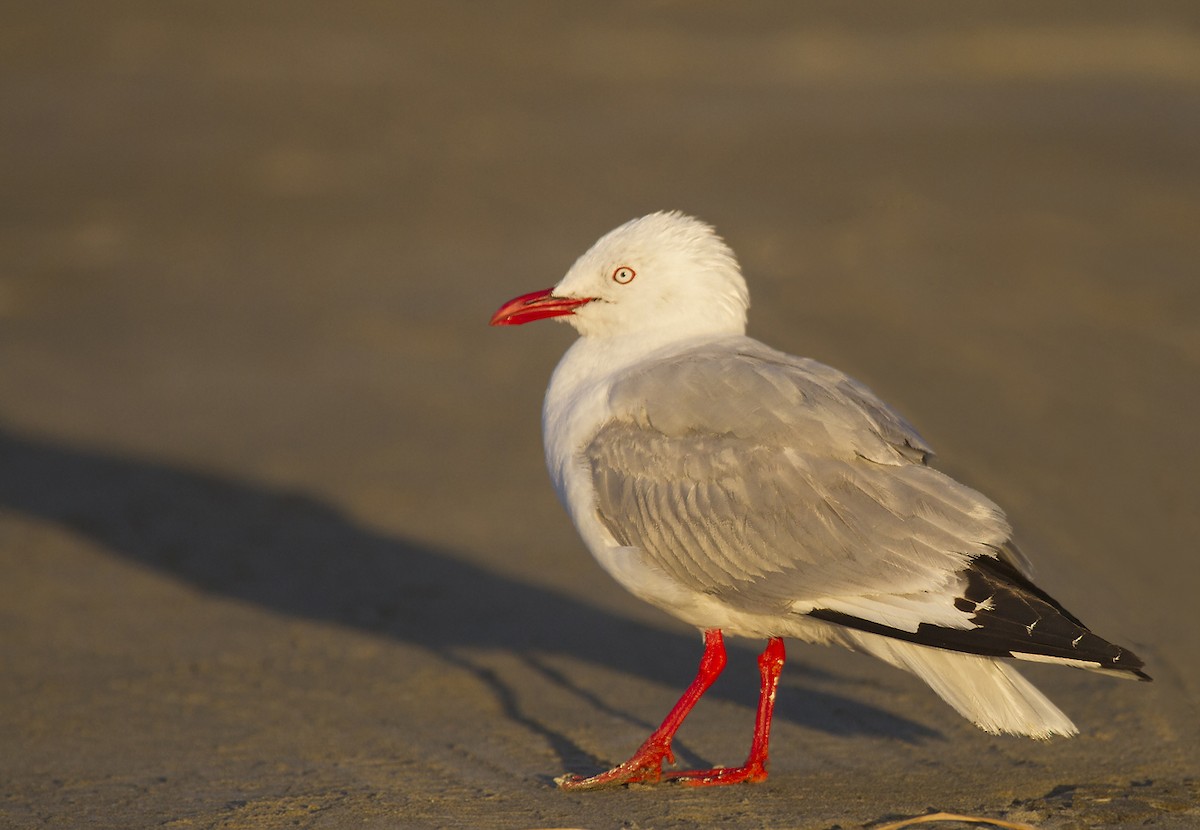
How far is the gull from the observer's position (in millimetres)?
5289

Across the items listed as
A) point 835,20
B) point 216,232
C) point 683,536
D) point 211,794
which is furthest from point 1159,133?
point 211,794

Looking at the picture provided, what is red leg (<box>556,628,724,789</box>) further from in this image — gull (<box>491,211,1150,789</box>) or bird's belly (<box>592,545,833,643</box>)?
bird's belly (<box>592,545,833,643</box>)

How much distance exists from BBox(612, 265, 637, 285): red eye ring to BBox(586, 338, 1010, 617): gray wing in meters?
0.68

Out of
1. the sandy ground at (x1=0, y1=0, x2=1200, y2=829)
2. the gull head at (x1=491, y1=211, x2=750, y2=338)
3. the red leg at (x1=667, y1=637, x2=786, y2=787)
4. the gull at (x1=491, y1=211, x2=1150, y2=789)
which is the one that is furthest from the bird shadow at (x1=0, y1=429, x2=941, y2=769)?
the gull head at (x1=491, y1=211, x2=750, y2=338)

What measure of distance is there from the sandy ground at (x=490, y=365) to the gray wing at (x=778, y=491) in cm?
83

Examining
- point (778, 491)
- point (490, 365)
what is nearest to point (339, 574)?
point (490, 365)

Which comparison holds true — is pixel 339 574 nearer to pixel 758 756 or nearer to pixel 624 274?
pixel 624 274

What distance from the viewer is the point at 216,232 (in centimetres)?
1484

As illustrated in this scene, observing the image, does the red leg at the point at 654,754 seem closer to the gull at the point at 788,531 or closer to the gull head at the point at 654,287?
the gull at the point at 788,531

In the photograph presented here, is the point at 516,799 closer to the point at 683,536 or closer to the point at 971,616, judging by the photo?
the point at 683,536

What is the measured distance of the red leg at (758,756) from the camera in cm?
577

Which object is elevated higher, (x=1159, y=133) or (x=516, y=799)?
(x=1159, y=133)

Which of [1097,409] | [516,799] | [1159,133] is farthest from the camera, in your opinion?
[1159,133]

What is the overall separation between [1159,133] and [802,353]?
6397 millimetres
